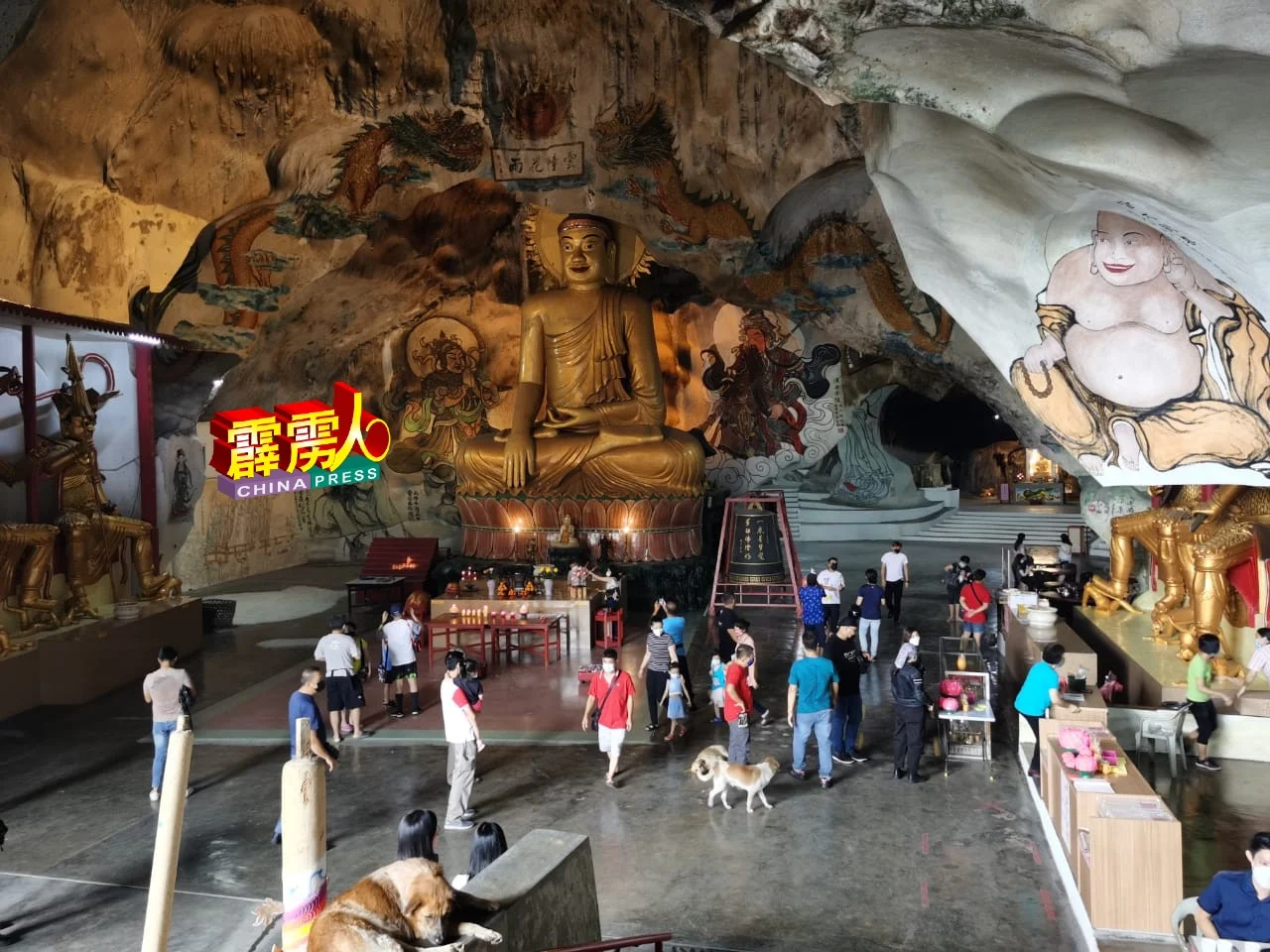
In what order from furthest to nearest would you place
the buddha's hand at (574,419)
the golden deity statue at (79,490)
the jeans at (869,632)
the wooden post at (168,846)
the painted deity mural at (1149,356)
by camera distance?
the buddha's hand at (574,419) < the jeans at (869,632) < the golden deity statue at (79,490) < the painted deity mural at (1149,356) < the wooden post at (168,846)

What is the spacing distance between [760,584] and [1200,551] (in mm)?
5305

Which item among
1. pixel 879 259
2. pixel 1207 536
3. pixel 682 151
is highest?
pixel 682 151

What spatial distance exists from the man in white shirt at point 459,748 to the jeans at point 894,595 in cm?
619

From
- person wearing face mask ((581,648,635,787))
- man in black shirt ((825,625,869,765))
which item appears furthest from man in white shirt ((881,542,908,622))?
person wearing face mask ((581,648,635,787))

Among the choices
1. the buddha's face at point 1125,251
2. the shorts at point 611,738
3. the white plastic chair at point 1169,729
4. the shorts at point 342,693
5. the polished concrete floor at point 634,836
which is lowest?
the polished concrete floor at point 634,836

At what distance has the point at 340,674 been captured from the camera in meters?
6.73

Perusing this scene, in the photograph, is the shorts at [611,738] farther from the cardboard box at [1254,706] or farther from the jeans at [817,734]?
the cardboard box at [1254,706]

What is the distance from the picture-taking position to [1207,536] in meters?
7.25

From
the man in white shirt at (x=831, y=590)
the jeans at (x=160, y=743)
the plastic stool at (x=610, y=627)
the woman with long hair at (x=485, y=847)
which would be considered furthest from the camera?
the plastic stool at (x=610, y=627)

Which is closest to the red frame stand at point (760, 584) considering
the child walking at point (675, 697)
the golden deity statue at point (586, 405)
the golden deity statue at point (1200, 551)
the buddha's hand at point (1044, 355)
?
the golden deity statue at point (586, 405)

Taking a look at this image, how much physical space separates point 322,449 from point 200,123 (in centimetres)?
419

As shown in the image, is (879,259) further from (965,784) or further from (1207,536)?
(965,784)

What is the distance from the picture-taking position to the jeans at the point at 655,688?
277 inches

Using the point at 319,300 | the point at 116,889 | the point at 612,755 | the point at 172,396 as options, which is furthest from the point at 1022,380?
the point at 319,300
